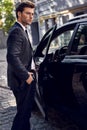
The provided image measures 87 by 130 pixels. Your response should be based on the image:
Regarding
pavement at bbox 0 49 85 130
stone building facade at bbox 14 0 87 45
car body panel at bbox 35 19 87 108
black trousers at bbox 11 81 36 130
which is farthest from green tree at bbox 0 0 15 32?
black trousers at bbox 11 81 36 130

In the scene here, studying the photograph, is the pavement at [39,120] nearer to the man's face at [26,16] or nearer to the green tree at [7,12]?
the man's face at [26,16]

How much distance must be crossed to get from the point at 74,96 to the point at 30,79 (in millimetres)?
585

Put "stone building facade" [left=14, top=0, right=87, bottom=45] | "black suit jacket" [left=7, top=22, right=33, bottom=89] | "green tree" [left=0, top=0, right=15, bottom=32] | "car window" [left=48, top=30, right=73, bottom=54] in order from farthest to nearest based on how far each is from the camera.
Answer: "green tree" [left=0, top=0, right=15, bottom=32] < "stone building facade" [left=14, top=0, right=87, bottom=45] < "car window" [left=48, top=30, right=73, bottom=54] < "black suit jacket" [left=7, top=22, right=33, bottom=89]

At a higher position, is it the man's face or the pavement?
the man's face

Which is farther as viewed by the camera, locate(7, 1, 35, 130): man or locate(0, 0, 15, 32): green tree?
locate(0, 0, 15, 32): green tree

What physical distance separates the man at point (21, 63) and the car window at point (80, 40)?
1.82 ft

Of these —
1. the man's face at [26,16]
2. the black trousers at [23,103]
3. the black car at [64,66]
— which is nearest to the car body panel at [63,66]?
the black car at [64,66]

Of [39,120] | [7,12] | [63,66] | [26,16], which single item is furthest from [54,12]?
[26,16]

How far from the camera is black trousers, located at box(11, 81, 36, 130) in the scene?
4.47 m

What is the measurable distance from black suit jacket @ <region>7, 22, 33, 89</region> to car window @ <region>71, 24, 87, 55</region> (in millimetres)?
556

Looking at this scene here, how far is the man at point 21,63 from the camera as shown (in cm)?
427

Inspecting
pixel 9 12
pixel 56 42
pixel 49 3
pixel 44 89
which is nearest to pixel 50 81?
pixel 44 89

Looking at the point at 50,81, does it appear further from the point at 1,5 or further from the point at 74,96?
the point at 1,5

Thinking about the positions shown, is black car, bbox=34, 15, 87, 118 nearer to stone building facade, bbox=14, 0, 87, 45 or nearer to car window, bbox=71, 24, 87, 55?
car window, bbox=71, 24, 87, 55
